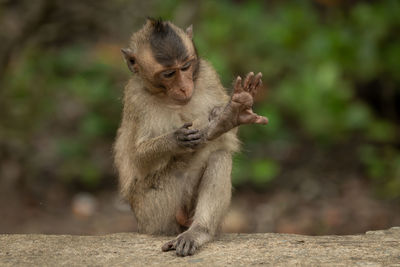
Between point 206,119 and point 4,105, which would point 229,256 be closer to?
point 206,119

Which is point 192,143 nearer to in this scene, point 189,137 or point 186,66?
point 189,137

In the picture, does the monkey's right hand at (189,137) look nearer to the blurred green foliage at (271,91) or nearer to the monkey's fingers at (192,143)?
the monkey's fingers at (192,143)

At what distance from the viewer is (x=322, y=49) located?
11828mm

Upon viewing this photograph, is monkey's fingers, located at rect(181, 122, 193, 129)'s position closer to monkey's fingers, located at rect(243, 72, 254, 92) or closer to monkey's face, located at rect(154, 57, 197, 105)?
monkey's face, located at rect(154, 57, 197, 105)

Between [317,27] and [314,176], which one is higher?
[317,27]

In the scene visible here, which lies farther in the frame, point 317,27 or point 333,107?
point 317,27

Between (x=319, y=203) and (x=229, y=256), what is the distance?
5206 millimetres

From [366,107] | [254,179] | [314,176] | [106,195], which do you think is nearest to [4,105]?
[106,195]

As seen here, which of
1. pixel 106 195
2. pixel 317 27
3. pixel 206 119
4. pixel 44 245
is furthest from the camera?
pixel 317 27

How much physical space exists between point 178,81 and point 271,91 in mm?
5917

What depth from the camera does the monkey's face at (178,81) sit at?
644cm

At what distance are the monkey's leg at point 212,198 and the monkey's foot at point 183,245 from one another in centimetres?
2

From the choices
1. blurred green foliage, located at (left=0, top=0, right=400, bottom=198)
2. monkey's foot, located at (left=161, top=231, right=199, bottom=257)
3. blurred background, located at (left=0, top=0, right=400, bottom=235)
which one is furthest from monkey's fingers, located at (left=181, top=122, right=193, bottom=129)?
blurred green foliage, located at (left=0, top=0, right=400, bottom=198)


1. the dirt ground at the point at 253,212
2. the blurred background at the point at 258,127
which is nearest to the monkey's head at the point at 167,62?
the dirt ground at the point at 253,212
